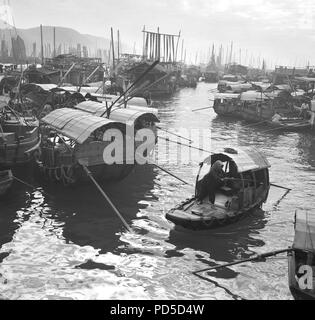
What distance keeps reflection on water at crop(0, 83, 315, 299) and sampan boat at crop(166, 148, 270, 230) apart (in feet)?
2.56

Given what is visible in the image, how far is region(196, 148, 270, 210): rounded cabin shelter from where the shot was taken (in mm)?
13969

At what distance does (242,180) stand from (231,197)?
107 centimetres

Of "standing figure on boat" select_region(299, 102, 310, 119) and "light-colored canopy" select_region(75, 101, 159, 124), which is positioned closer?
"light-colored canopy" select_region(75, 101, 159, 124)

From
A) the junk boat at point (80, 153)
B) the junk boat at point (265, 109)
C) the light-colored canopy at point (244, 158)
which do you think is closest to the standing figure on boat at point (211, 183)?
the light-colored canopy at point (244, 158)

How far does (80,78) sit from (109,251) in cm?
4930

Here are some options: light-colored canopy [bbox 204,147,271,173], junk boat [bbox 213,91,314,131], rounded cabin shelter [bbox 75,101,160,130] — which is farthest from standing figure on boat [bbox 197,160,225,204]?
junk boat [bbox 213,91,314,131]

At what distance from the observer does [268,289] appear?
10500 millimetres

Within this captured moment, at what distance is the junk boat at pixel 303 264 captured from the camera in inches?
364

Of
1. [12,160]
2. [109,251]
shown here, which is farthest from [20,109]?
[109,251]

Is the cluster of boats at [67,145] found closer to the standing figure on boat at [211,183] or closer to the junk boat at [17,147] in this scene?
the junk boat at [17,147]

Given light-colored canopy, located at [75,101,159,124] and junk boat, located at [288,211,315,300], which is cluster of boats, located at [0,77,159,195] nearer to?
light-colored canopy, located at [75,101,159,124]

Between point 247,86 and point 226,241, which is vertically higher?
point 247,86

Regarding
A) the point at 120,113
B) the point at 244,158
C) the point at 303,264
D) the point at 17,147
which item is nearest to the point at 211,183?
the point at 244,158

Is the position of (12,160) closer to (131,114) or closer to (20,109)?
(131,114)
